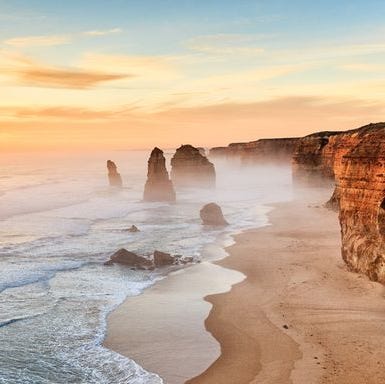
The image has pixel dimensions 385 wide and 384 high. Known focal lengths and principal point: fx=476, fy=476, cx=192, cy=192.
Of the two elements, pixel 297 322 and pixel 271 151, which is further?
pixel 271 151

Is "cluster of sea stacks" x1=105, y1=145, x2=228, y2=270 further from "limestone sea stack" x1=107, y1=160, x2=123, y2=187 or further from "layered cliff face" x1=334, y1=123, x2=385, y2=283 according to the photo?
"layered cliff face" x1=334, y1=123, x2=385, y2=283

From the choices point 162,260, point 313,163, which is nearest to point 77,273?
point 162,260

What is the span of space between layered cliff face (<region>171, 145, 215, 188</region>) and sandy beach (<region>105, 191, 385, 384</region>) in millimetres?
69255

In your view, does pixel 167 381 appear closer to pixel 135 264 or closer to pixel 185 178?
pixel 135 264

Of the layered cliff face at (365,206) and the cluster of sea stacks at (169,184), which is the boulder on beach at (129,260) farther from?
the layered cliff face at (365,206)

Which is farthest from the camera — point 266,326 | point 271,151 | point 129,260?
point 271,151

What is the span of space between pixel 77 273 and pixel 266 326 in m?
14.4

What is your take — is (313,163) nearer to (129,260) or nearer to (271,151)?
(129,260)

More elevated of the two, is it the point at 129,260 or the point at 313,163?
the point at 313,163

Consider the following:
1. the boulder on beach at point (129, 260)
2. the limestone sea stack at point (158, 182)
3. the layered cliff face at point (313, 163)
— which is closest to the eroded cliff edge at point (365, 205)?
the boulder on beach at point (129, 260)

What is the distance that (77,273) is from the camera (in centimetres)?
3011

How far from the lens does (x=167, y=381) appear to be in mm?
15648

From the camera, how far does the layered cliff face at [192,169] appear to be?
101000 millimetres

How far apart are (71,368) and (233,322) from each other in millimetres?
7452
